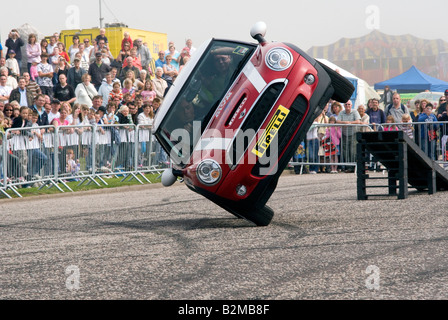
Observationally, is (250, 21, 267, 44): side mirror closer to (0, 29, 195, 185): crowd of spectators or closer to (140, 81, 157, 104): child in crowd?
(0, 29, 195, 185): crowd of spectators

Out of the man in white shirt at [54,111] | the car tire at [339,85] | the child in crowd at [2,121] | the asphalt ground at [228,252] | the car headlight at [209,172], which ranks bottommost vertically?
the asphalt ground at [228,252]

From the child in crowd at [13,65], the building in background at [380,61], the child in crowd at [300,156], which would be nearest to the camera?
the child in crowd at [300,156]

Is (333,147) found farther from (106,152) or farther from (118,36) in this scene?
(118,36)

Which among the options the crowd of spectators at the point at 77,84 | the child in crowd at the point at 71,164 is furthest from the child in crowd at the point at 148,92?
the child in crowd at the point at 71,164

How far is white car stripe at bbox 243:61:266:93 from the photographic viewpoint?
9219 mm

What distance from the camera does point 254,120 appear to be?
9.08 meters

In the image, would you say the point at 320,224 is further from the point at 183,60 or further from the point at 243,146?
the point at 183,60

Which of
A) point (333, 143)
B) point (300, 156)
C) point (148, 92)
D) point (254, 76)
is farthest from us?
point (148, 92)

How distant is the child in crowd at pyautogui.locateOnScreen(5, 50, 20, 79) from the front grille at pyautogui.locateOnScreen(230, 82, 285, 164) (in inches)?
554

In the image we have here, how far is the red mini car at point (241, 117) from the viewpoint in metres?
9.00

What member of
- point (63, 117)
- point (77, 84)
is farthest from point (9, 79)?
point (63, 117)

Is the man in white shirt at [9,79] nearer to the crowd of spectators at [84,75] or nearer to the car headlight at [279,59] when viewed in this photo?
the crowd of spectators at [84,75]

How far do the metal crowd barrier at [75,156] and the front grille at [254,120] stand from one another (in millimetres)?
7137

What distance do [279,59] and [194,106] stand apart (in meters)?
1.22
